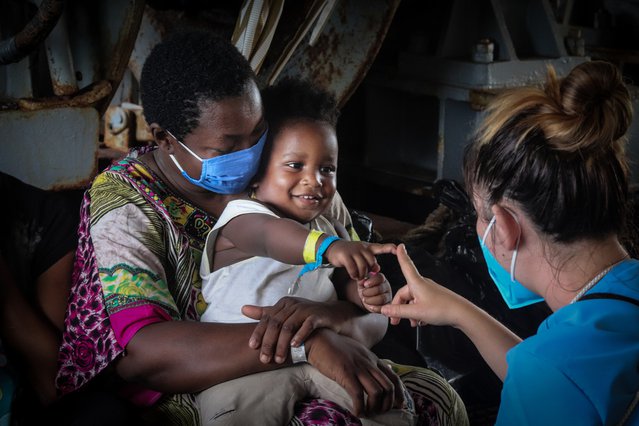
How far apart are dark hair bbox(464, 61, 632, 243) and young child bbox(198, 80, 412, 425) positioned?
1.34ft

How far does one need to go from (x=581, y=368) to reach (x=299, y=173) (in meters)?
1.05

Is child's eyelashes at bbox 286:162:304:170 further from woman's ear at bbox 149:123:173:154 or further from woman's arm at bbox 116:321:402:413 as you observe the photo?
woman's arm at bbox 116:321:402:413

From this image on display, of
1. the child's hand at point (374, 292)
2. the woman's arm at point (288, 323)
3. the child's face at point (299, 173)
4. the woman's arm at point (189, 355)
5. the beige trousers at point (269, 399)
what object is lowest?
the beige trousers at point (269, 399)

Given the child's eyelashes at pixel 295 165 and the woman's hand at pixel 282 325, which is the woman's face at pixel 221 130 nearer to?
the child's eyelashes at pixel 295 165

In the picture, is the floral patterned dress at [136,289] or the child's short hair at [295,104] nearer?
the floral patterned dress at [136,289]

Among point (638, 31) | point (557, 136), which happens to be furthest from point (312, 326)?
point (638, 31)

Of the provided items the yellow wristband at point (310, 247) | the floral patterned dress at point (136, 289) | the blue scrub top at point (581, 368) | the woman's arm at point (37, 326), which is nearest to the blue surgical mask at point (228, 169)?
the floral patterned dress at point (136, 289)

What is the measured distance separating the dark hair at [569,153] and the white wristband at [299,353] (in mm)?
616

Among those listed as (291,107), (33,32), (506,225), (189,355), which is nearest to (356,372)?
(189,355)

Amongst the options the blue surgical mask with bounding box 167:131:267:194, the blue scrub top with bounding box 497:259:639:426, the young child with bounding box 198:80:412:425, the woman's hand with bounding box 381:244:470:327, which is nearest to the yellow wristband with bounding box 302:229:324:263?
the young child with bounding box 198:80:412:425

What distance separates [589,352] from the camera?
1275mm

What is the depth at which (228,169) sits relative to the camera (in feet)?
6.56

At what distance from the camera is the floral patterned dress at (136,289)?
5.82ft

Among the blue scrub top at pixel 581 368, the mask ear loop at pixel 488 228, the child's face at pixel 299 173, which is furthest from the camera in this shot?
the child's face at pixel 299 173
